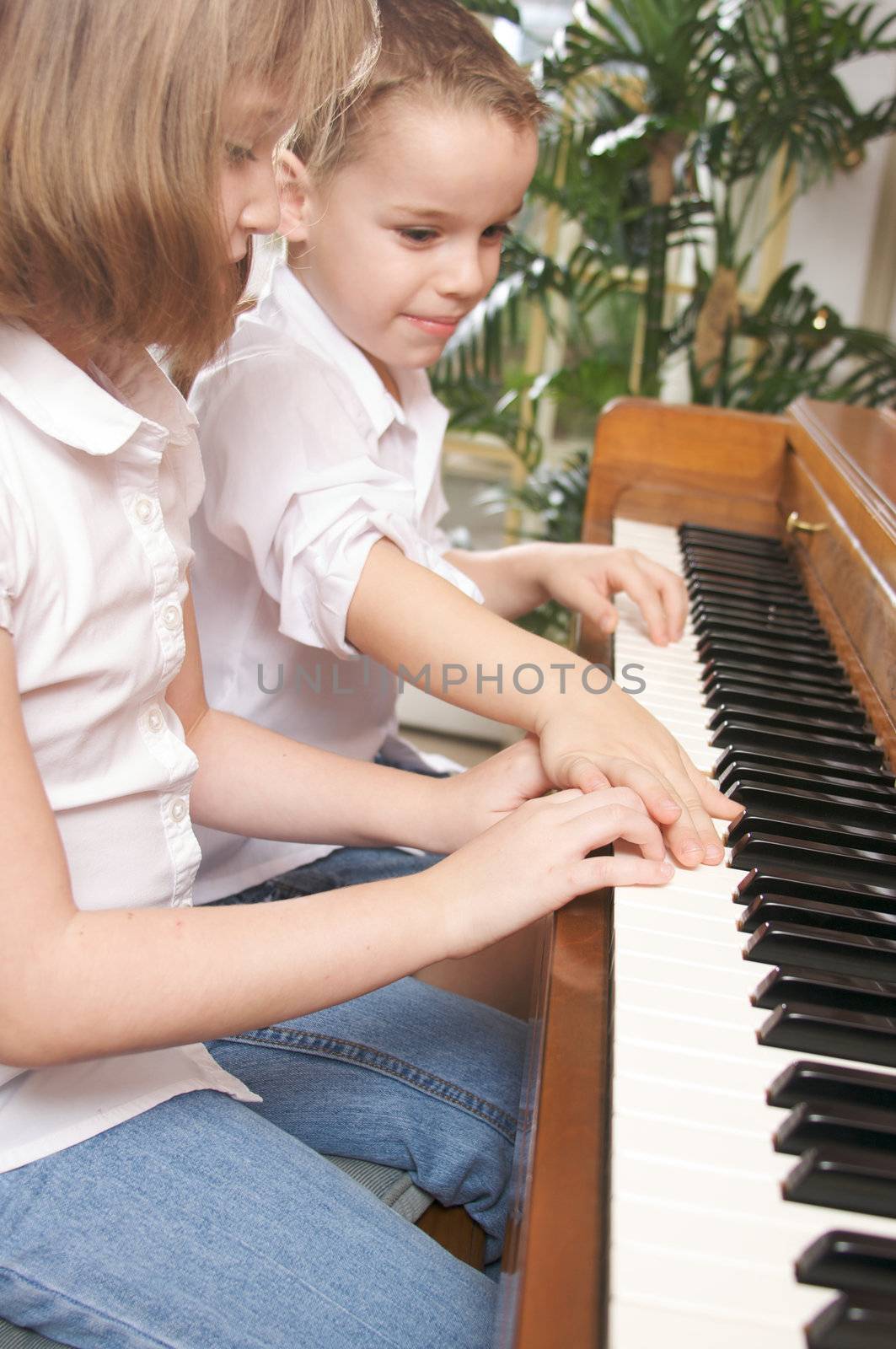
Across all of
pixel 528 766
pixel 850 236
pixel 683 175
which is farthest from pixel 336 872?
pixel 850 236

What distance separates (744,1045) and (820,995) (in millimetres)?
68

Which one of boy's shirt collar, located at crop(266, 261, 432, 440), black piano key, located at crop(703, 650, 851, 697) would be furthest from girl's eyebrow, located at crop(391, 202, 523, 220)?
black piano key, located at crop(703, 650, 851, 697)

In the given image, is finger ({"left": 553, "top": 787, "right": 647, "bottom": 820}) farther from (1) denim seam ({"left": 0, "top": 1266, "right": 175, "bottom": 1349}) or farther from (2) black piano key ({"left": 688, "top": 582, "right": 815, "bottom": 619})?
(2) black piano key ({"left": 688, "top": 582, "right": 815, "bottom": 619})

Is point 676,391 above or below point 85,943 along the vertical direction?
below

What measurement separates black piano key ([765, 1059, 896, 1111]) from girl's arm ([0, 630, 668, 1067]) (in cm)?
19

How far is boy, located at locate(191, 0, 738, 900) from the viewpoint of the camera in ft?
3.52

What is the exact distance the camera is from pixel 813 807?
3.09ft

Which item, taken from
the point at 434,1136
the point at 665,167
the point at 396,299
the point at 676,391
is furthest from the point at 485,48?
the point at 676,391

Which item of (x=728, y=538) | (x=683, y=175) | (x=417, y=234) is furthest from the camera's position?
(x=683, y=175)

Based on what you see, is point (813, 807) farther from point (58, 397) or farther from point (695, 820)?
point (58, 397)

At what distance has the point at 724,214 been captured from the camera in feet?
8.72

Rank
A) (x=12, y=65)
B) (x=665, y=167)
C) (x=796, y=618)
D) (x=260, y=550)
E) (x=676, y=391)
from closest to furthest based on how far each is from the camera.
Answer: (x=12, y=65) → (x=260, y=550) → (x=796, y=618) → (x=665, y=167) → (x=676, y=391)

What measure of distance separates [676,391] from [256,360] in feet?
8.13

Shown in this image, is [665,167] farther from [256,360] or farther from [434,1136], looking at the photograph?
[434,1136]
